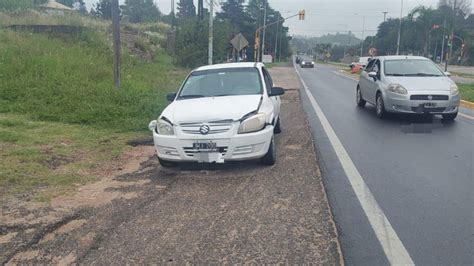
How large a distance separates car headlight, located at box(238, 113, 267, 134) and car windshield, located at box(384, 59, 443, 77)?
20.4 ft

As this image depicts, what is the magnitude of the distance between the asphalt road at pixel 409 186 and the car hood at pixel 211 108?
4.80 feet

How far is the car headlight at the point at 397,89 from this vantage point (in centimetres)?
984

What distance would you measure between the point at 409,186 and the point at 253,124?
2.20 m

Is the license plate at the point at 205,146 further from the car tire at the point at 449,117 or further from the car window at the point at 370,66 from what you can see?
the car window at the point at 370,66

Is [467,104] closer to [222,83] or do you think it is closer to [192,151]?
[222,83]

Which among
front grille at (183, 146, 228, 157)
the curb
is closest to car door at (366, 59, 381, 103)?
the curb

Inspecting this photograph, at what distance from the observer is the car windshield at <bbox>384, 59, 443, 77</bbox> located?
35.4ft

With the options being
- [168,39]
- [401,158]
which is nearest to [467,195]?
[401,158]

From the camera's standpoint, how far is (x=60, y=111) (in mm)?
10367

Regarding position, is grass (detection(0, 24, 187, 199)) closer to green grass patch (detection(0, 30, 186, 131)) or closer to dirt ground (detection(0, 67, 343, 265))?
green grass patch (detection(0, 30, 186, 131))

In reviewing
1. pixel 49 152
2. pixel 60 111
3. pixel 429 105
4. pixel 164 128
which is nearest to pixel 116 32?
pixel 60 111

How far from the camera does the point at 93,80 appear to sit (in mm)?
13883

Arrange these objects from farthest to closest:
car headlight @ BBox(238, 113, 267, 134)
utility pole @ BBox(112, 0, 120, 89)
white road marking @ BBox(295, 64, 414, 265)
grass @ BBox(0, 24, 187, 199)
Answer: utility pole @ BBox(112, 0, 120, 89)
grass @ BBox(0, 24, 187, 199)
car headlight @ BBox(238, 113, 267, 134)
white road marking @ BBox(295, 64, 414, 265)

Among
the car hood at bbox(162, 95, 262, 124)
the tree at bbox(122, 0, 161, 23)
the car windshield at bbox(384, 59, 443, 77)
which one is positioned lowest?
the car hood at bbox(162, 95, 262, 124)
